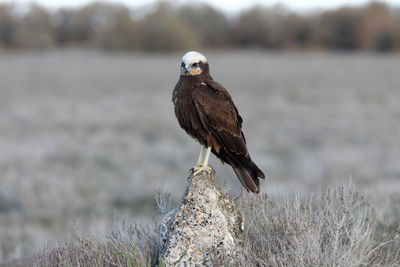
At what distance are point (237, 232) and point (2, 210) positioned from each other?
25.5 ft

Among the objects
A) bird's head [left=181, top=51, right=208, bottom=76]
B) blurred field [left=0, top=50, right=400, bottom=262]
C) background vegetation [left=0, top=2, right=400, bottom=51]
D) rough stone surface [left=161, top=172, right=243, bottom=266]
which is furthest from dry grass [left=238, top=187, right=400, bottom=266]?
background vegetation [left=0, top=2, right=400, bottom=51]

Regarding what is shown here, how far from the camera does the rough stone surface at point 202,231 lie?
397 cm

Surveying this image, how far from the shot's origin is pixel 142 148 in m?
14.8

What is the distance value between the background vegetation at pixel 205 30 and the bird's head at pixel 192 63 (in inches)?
2170

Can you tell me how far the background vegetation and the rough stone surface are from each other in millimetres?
55215

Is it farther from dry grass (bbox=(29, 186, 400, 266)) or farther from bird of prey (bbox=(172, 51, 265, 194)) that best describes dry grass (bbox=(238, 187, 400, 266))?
bird of prey (bbox=(172, 51, 265, 194))

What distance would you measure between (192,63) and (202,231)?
1233 mm

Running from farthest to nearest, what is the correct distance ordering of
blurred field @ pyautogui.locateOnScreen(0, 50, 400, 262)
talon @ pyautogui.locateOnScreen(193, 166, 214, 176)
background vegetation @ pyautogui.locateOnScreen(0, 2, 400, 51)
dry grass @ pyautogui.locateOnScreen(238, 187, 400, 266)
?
background vegetation @ pyautogui.locateOnScreen(0, 2, 400, 51) < blurred field @ pyautogui.locateOnScreen(0, 50, 400, 262) < talon @ pyautogui.locateOnScreen(193, 166, 214, 176) < dry grass @ pyautogui.locateOnScreen(238, 187, 400, 266)

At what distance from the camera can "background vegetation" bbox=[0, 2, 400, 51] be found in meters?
59.8

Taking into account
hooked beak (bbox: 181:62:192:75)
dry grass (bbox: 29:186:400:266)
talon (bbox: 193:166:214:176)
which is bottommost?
dry grass (bbox: 29:186:400:266)

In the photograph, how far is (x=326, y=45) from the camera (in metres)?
61.7

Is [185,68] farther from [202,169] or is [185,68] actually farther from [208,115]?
[202,169]

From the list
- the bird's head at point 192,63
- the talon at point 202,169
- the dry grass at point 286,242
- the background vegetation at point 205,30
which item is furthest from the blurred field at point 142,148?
the background vegetation at point 205,30

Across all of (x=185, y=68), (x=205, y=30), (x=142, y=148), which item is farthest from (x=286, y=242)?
(x=205, y=30)
